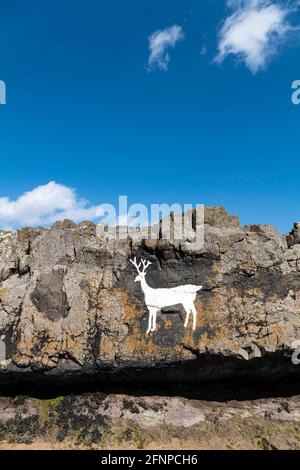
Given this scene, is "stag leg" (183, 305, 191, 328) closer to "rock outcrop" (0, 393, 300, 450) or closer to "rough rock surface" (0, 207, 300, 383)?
"rough rock surface" (0, 207, 300, 383)

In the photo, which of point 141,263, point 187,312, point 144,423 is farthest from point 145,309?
point 144,423

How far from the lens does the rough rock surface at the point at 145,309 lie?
1711 cm

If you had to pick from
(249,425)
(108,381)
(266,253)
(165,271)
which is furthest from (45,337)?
(266,253)

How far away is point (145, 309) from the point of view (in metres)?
18.0

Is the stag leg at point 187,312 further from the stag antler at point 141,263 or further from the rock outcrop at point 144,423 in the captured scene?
the rock outcrop at point 144,423

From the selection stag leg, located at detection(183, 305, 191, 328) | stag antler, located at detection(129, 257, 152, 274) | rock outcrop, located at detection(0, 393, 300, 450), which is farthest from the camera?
stag antler, located at detection(129, 257, 152, 274)

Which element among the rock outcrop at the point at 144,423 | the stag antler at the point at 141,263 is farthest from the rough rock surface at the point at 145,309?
the rock outcrop at the point at 144,423

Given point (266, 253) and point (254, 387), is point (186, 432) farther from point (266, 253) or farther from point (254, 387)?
point (266, 253)

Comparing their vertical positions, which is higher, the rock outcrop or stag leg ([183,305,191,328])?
stag leg ([183,305,191,328])

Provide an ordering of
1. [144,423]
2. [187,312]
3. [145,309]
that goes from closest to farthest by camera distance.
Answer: [144,423] → [187,312] → [145,309]

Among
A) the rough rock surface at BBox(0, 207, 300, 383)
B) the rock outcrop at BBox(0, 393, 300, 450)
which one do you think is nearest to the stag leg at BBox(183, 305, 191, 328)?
the rough rock surface at BBox(0, 207, 300, 383)

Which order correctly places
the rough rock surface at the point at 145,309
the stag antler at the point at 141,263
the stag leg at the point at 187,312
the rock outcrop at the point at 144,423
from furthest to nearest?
the stag antler at the point at 141,263
the stag leg at the point at 187,312
the rough rock surface at the point at 145,309
the rock outcrop at the point at 144,423

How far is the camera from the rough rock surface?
674 inches

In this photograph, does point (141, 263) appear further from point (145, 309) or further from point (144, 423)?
point (144, 423)
